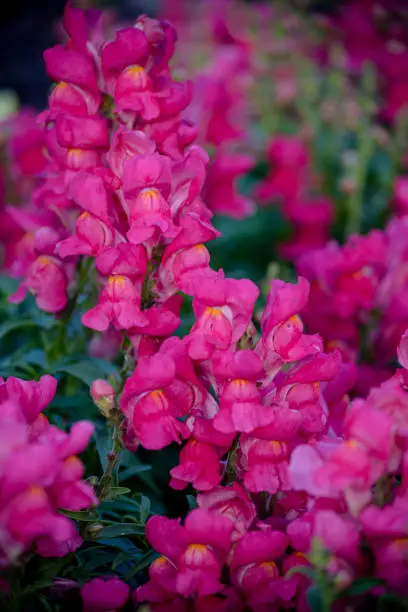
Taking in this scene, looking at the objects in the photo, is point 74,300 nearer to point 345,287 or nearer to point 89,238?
point 89,238

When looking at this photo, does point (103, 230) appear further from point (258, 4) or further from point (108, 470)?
point (258, 4)

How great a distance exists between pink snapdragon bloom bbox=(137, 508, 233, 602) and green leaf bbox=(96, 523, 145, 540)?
0.07 meters

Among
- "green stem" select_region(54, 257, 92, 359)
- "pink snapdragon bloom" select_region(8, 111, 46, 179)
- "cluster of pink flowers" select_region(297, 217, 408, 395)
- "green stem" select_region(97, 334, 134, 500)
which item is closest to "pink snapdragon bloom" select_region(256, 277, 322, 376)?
"green stem" select_region(97, 334, 134, 500)

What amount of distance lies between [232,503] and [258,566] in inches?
3.8

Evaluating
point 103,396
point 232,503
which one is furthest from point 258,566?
point 103,396

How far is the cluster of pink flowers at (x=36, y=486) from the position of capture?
888 millimetres

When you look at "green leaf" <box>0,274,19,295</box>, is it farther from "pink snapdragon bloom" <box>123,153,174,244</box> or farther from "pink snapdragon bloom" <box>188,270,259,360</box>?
"pink snapdragon bloom" <box>188,270,259,360</box>

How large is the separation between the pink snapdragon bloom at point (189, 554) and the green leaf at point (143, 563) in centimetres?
4

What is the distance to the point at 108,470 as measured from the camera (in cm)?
114

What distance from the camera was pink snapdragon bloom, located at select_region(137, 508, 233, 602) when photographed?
1.03 m

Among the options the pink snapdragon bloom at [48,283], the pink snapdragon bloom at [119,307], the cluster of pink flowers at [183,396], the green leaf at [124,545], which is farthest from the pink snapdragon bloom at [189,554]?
the pink snapdragon bloom at [48,283]

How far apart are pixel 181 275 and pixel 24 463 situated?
0.47 meters

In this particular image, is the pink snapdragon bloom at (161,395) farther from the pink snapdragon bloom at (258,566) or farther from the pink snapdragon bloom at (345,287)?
the pink snapdragon bloom at (345,287)

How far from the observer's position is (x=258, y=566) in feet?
3.52
